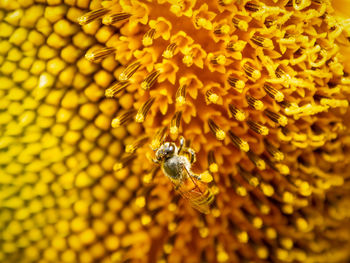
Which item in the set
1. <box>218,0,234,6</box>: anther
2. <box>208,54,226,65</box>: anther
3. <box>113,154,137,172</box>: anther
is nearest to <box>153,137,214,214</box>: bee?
<box>113,154,137,172</box>: anther

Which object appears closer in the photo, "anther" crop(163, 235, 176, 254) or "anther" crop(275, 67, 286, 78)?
"anther" crop(275, 67, 286, 78)

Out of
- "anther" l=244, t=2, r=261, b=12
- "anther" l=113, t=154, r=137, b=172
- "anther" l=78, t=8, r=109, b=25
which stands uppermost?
"anther" l=244, t=2, r=261, b=12

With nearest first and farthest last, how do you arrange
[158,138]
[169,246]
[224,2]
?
[224,2], [158,138], [169,246]

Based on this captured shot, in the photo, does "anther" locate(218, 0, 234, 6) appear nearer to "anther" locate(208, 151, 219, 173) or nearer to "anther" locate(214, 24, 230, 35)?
"anther" locate(214, 24, 230, 35)

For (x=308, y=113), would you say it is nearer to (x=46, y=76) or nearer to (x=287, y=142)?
(x=287, y=142)

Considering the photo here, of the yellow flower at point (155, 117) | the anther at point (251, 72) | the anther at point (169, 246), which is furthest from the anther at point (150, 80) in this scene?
the anther at point (169, 246)

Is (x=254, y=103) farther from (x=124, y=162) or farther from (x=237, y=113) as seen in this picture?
(x=124, y=162)

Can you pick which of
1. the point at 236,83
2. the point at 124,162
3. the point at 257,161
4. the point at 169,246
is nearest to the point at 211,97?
the point at 236,83

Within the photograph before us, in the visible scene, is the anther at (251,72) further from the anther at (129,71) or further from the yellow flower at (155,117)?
the anther at (129,71)
